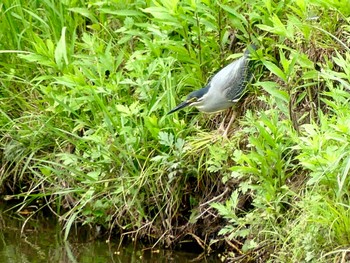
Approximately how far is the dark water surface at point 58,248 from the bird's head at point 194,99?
2.76 ft

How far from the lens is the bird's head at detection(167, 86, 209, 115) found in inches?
223

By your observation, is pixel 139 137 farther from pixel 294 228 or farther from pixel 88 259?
pixel 294 228

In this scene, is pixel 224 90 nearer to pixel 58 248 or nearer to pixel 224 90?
pixel 224 90

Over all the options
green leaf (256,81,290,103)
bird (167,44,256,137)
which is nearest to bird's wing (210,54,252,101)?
bird (167,44,256,137)

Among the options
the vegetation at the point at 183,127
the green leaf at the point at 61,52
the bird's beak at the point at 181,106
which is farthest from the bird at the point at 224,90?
the green leaf at the point at 61,52

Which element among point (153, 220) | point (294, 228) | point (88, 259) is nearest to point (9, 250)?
point (88, 259)

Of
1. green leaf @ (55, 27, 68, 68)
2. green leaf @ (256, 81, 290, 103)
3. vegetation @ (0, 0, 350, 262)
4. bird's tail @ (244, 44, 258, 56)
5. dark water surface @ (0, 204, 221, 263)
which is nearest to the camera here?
vegetation @ (0, 0, 350, 262)

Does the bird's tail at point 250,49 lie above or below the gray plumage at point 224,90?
above

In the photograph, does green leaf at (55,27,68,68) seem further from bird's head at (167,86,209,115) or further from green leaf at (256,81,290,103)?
green leaf at (256,81,290,103)

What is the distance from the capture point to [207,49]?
595 cm

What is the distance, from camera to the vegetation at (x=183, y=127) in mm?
5032

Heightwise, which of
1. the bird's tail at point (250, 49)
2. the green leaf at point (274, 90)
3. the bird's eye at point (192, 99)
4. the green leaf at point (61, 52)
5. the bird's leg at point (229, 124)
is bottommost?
the bird's leg at point (229, 124)

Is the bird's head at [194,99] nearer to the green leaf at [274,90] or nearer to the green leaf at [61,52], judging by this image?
the green leaf at [274,90]

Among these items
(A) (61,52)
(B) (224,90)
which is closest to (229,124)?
(B) (224,90)
